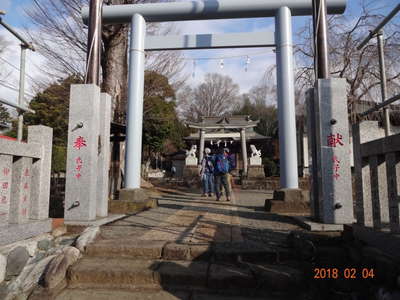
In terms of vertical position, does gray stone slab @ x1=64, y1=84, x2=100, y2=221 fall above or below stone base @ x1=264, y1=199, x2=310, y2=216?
above

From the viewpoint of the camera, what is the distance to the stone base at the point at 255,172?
57.3 ft

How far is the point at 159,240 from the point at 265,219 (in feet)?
7.41

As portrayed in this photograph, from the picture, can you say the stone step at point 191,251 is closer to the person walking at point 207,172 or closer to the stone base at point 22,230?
the stone base at point 22,230

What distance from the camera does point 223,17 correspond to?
6.56 meters

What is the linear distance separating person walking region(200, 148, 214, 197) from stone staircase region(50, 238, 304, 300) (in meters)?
5.50

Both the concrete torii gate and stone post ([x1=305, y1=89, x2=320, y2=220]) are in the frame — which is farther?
the concrete torii gate

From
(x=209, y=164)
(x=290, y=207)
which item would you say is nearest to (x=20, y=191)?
(x=290, y=207)

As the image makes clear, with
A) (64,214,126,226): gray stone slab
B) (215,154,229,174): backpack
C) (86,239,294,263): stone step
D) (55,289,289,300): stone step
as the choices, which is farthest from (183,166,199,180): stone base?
(55,289,289,300): stone step

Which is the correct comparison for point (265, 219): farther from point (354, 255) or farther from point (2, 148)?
point (2, 148)

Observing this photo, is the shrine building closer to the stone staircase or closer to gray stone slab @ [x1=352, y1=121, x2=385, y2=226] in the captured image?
gray stone slab @ [x1=352, y1=121, x2=385, y2=226]

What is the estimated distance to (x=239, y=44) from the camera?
6961 millimetres

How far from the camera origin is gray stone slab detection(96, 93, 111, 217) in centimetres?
494

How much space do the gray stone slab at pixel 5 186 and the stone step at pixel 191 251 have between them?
106 cm
